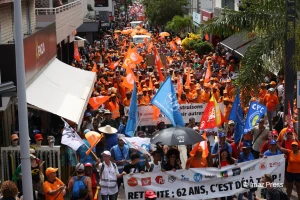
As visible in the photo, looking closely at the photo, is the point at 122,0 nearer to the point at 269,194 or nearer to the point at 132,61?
the point at 132,61

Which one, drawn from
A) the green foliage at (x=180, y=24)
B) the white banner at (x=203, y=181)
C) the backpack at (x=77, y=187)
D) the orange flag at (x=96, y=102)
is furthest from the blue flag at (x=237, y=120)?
the green foliage at (x=180, y=24)

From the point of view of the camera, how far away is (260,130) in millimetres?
14703

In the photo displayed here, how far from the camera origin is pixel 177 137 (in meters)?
12.9

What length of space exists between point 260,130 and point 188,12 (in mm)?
61312

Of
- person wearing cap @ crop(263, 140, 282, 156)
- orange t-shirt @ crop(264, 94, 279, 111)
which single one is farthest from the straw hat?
orange t-shirt @ crop(264, 94, 279, 111)

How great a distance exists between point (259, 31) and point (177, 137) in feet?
20.8

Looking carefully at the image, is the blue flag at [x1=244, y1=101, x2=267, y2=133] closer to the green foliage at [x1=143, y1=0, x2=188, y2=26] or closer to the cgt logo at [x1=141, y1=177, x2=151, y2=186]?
the cgt logo at [x1=141, y1=177, x2=151, y2=186]

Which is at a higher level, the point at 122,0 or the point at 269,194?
the point at 269,194

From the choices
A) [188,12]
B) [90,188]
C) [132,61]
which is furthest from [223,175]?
[188,12]

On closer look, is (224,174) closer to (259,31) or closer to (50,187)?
(50,187)

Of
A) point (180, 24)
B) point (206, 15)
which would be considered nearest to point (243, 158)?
point (206, 15)

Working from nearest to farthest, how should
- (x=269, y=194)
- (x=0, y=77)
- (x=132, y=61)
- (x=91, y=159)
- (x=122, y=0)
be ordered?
(x=269, y=194) < (x=91, y=159) < (x=0, y=77) < (x=132, y=61) < (x=122, y=0)

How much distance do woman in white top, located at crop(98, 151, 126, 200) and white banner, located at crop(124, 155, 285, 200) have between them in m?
0.19

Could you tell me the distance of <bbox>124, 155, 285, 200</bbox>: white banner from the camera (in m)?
12.0
